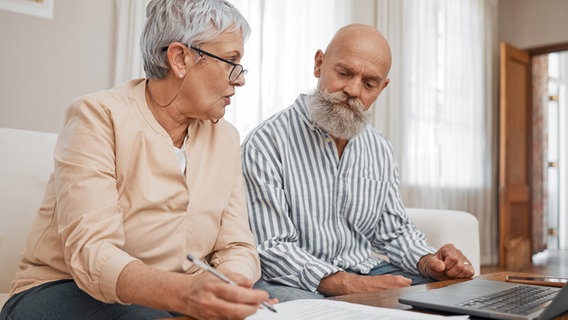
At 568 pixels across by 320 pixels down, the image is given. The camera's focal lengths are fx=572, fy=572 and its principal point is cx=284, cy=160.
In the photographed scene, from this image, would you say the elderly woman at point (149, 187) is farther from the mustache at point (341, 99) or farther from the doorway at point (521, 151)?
the doorway at point (521, 151)

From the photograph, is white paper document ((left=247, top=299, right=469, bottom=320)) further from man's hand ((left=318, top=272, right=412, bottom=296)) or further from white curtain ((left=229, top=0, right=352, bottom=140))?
white curtain ((left=229, top=0, right=352, bottom=140))

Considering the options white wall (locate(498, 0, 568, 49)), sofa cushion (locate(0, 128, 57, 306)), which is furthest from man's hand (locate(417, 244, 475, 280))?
white wall (locate(498, 0, 568, 49))

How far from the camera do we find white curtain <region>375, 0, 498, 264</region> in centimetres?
518

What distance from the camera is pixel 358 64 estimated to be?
184 cm

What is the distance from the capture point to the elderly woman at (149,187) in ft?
3.32

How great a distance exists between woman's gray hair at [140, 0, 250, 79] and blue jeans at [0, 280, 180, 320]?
1.66 ft

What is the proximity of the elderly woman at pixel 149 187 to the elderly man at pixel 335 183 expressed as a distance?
0.27m

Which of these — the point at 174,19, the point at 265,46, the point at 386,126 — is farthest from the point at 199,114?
the point at 386,126

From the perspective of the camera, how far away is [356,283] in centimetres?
150

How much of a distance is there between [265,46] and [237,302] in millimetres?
3546

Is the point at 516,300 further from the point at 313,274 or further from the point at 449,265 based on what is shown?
the point at 313,274

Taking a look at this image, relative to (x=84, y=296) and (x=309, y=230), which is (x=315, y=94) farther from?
(x=84, y=296)

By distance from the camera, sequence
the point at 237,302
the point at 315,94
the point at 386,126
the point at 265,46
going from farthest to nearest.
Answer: the point at 386,126 < the point at 265,46 < the point at 315,94 < the point at 237,302

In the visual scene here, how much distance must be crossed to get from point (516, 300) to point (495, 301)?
0.20 feet
